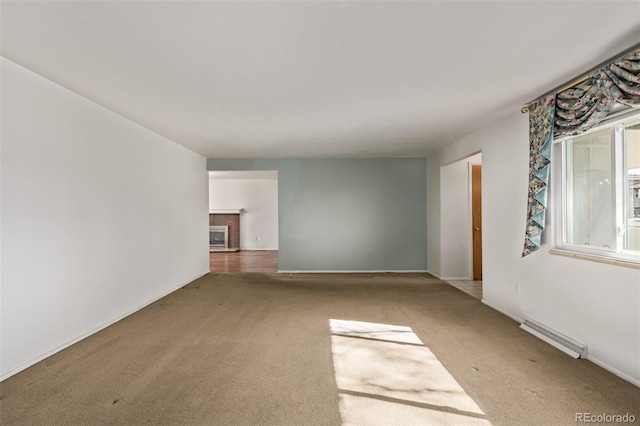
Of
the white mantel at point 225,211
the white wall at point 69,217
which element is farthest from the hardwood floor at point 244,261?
the white wall at point 69,217

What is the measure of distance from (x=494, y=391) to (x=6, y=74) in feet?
14.0

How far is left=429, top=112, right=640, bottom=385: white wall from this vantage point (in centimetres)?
253

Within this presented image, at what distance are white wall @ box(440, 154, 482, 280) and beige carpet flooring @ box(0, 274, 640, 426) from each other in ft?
6.88

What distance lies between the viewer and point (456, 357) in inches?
115

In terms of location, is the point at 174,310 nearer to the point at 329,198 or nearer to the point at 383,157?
the point at 329,198

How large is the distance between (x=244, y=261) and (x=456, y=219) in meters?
5.25

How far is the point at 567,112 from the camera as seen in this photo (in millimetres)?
3021

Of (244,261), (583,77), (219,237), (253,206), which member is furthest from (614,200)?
(219,237)

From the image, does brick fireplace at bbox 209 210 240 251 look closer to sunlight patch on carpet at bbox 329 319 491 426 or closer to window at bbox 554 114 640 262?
sunlight patch on carpet at bbox 329 319 491 426

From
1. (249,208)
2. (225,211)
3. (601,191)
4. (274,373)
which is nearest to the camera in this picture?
(274,373)

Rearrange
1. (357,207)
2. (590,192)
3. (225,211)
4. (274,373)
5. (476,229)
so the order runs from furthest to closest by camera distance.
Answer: (225,211) → (357,207) → (476,229) → (590,192) → (274,373)

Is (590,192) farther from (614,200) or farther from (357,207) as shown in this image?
(357,207)

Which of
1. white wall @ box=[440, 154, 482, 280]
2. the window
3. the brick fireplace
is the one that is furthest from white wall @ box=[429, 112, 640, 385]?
the brick fireplace

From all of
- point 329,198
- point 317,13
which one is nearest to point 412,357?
point 317,13
